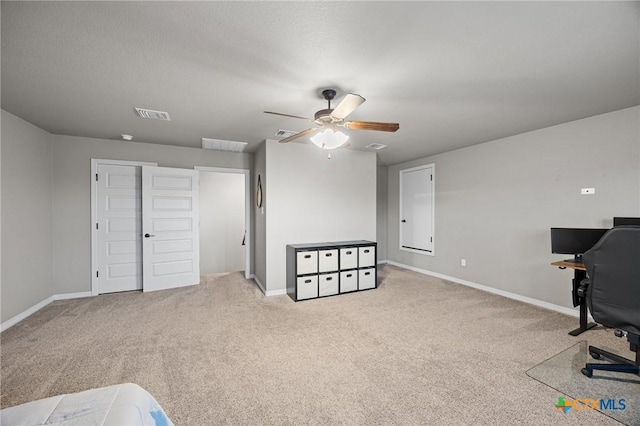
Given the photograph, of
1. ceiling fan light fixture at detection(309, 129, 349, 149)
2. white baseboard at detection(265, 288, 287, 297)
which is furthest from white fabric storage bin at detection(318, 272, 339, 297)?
ceiling fan light fixture at detection(309, 129, 349, 149)

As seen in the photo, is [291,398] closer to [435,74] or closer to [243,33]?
[243,33]

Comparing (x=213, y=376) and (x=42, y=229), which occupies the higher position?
(x=42, y=229)

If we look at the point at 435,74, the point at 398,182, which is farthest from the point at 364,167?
the point at 435,74

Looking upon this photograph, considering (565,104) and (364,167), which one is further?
(364,167)

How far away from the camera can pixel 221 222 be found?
6367mm

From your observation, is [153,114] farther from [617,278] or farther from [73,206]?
[617,278]

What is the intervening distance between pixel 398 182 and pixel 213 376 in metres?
5.34

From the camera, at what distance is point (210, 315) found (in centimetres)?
343

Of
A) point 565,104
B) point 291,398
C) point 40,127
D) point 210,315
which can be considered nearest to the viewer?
point 291,398

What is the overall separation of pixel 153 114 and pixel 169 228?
86.2 inches

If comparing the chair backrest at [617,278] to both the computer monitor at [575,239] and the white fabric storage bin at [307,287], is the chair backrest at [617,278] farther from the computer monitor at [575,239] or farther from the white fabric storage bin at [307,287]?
the white fabric storage bin at [307,287]

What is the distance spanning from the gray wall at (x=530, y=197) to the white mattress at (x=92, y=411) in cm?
457

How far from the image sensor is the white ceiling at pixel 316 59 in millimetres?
1566

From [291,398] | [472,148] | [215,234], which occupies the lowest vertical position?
[291,398]
